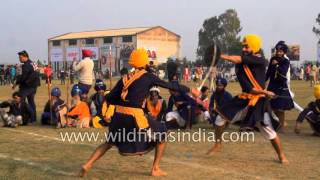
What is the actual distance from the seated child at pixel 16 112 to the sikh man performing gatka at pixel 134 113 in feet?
19.4

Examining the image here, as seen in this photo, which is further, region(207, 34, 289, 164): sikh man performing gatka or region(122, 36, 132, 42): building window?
region(122, 36, 132, 42): building window

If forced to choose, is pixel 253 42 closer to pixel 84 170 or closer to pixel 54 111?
pixel 84 170

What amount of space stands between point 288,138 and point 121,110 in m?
4.69

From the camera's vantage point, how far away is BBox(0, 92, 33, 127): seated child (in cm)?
1170

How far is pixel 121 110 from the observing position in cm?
630

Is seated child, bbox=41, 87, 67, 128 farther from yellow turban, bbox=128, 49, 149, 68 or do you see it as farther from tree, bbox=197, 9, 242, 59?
tree, bbox=197, 9, 242, 59

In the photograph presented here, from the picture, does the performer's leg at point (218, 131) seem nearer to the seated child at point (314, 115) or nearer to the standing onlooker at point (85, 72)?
the seated child at point (314, 115)

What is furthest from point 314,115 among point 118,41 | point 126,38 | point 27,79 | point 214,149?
point 118,41

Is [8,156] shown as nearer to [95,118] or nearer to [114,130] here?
[114,130]

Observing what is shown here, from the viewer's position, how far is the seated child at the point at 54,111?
38.0 feet

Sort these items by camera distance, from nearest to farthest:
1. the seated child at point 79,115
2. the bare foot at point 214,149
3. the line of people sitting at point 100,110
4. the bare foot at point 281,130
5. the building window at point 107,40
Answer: the bare foot at point 214,149 < the bare foot at point 281,130 < the line of people sitting at point 100,110 < the seated child at point 79,115 < the building window at point 107,40

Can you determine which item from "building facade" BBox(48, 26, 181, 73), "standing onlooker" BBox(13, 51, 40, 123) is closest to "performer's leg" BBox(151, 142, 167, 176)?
"standing onlooker" BBox(13, 51, 40, 123)

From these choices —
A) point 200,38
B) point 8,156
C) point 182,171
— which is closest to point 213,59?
point 182,171

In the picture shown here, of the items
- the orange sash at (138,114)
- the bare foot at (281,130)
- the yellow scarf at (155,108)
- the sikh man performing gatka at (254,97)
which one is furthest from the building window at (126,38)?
the orange sash at (138,114)
